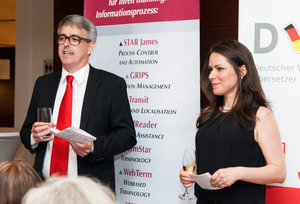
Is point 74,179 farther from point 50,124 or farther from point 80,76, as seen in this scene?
point 80,76

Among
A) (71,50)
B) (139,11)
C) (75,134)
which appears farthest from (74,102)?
(139,11)

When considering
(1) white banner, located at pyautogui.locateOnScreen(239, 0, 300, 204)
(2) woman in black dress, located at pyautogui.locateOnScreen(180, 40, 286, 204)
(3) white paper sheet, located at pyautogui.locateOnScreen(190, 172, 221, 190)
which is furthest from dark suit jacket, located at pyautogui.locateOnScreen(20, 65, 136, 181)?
(1) white banner, located at pyautogui.locateOnScreen(239, 0, 300, 204)

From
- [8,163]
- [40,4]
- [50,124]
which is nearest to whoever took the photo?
[8,163]

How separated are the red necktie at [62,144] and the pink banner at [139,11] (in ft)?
3.19

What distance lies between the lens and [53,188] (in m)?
0.79

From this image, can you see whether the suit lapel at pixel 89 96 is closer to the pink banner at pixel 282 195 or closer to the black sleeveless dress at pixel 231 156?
the black sleeveless dress at pixel 231 156

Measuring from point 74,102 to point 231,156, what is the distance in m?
A: 1.20

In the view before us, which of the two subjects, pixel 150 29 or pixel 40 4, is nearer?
pixel 150 29

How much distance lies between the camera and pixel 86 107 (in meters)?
2.27

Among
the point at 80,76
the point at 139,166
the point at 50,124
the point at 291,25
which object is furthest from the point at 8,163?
the point at 291,25

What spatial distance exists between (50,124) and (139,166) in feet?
3.36

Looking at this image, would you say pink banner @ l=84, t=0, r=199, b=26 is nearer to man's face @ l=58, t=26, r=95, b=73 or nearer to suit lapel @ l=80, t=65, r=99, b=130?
man's face @ l=58, t=26, r=95, b=73

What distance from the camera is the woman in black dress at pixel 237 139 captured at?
1753mm

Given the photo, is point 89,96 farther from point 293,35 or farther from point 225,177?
point 293,35
